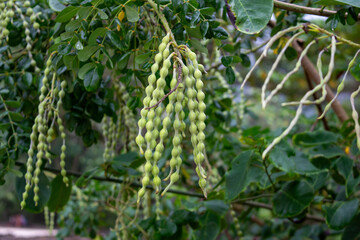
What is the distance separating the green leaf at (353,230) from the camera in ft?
3.84

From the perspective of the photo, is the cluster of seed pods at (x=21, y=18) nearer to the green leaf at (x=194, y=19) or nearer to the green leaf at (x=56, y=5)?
the green leaf at (x=56, y=5)

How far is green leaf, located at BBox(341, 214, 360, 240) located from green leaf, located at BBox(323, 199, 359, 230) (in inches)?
2.6

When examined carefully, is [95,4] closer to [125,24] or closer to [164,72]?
[125,24]

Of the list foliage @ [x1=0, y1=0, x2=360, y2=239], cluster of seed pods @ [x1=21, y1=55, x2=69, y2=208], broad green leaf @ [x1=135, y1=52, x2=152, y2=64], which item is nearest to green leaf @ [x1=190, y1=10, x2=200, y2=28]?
foliage @ [x1=0, y1=0, x2=360, y2=239]

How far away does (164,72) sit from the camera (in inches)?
22.4

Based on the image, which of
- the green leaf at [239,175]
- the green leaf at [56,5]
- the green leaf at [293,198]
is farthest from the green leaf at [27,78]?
the green leaf at [293,198]

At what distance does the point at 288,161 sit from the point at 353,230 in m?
0.33

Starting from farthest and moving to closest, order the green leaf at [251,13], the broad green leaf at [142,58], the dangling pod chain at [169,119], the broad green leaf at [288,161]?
1. the broad green leaf at [288,161]
2. the broad green leaf at [142,58]
3. the green leaf at [251,13]
4. the dangling pod chain at [169,119]

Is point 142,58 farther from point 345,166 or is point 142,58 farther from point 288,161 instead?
point 345,166

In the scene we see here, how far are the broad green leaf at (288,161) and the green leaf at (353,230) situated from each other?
0.21 meters

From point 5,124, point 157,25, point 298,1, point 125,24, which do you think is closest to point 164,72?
point 157,25

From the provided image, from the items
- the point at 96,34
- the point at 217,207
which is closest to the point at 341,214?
the point at 217,207

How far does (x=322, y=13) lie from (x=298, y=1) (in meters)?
0.54

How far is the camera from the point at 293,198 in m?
1.17
